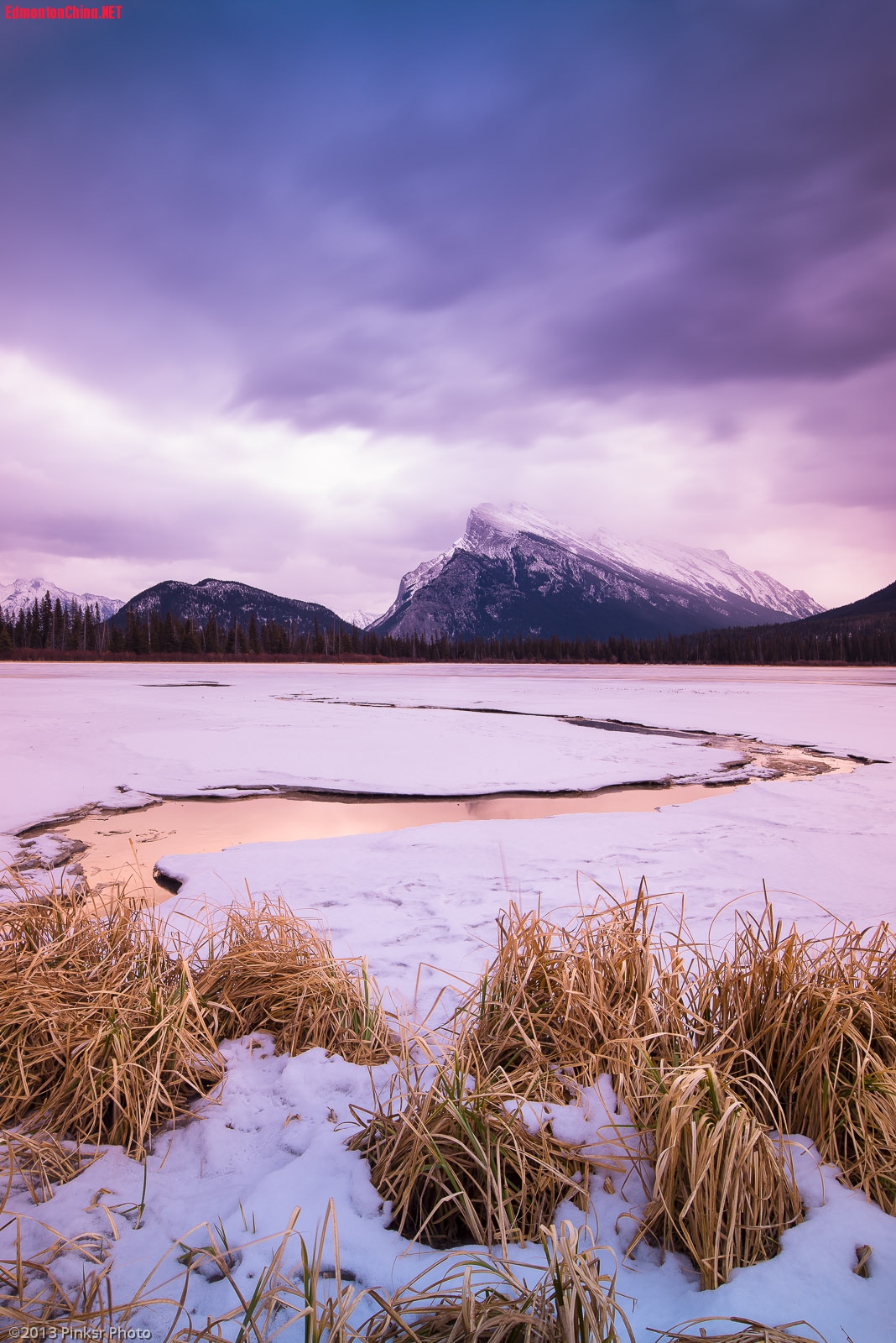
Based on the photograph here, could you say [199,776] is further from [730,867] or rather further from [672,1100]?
[672,1100]

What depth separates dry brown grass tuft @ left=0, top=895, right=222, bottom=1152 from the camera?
2.15 m

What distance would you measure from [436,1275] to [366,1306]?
0.58 feet

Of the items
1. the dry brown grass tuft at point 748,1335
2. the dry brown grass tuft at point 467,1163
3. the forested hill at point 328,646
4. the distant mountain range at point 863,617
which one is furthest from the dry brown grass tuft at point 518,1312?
the distant mountain range at point 863,617

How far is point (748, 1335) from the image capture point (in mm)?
1351

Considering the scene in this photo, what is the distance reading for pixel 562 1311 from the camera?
4.27 feet

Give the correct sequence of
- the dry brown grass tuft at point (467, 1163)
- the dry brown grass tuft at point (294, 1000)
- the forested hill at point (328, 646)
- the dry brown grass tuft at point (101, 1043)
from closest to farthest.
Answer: the dry brown grass tuft at point (467, 1163)
the dry brown grass tuft at point (101, 1043)
the dry brown grass tuft at point (294, 1000)
the forested hill at point (328, 646)

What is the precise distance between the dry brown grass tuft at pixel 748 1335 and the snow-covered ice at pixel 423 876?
2.2 inches

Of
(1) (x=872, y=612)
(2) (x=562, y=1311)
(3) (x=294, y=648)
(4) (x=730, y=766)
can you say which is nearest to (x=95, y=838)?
(2) (x=562, y=1311)

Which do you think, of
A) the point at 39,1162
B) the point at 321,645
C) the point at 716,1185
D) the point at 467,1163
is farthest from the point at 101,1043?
the point at 321,645

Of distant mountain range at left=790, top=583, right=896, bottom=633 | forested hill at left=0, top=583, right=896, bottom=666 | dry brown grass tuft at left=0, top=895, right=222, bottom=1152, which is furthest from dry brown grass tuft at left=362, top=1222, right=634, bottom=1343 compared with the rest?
distant mountain range at left=790, top=583, right=896, bottom=633

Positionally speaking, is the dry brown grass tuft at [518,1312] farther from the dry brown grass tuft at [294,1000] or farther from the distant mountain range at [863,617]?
the distant mountain range at [863,617]

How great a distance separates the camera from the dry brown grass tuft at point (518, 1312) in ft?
4.23

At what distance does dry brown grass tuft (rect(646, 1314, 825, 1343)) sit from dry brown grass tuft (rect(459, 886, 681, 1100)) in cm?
69

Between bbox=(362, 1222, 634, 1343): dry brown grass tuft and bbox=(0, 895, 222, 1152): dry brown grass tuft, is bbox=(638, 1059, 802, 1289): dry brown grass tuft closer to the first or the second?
bbox=(362, 1222, 634, 1343): dry brown grass tuft
